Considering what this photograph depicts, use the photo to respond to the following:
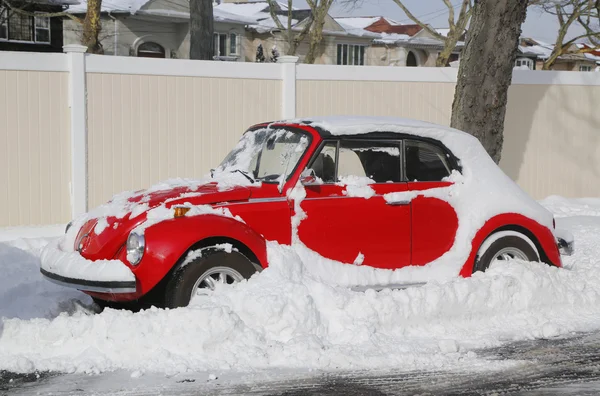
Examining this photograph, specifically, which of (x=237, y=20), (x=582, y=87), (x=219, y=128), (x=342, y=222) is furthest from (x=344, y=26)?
(x=342, y=222)

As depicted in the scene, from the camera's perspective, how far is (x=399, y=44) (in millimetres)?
51312

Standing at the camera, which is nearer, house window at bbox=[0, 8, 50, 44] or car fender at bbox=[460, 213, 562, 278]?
car fender at bbox=[460, 213, 562, 278]

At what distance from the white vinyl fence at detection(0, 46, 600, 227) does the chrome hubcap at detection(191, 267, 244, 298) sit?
569 cm

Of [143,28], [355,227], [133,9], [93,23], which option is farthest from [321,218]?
[143,28]

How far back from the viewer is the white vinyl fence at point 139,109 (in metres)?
11.8

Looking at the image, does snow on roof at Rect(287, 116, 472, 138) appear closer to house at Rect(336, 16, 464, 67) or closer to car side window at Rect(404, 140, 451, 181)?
car side window at Rect(404, 140, 451, 181)

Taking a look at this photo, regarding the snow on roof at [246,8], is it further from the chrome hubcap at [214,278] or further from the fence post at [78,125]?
the chrome hubcap at [214,278]

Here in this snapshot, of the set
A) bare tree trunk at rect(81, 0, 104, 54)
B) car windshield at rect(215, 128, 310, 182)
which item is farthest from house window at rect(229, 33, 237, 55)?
car windshield at rect(215, 128, 310, 182)

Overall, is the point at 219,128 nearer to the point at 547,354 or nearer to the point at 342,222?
the point at 342,222

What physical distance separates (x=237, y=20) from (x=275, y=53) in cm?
302

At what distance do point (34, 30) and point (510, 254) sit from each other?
32.2 m

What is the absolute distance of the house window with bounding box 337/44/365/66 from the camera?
4816 centimetres

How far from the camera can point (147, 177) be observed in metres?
12.7

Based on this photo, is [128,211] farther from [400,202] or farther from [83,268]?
[400,202]
